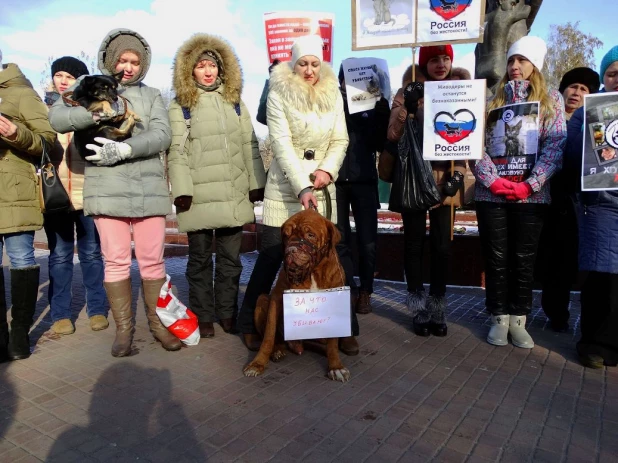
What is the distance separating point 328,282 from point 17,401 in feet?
7.02

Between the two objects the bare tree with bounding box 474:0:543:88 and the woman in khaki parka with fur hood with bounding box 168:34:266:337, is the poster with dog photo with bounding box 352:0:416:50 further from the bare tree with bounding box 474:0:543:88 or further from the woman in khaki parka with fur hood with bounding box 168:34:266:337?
the bare tree with bounding box 474:0:543:88

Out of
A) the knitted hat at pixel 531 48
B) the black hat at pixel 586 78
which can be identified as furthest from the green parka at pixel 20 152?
the black hat at pixel 586 78

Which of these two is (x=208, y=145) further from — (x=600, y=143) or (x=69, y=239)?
(x=600, y=143)

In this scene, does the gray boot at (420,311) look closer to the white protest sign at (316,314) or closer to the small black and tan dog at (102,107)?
the white protest sign at (316,314)

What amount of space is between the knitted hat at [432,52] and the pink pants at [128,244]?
270 cm

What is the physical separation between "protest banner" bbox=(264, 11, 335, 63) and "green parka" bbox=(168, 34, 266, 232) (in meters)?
1.39

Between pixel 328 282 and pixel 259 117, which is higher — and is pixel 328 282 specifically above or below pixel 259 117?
below

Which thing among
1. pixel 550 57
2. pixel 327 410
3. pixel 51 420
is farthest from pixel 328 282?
pixel 550 57

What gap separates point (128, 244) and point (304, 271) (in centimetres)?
157

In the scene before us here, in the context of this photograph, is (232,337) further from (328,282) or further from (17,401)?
(17,401)

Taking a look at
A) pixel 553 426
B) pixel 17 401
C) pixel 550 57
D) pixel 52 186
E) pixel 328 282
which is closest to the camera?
pixel 553 426

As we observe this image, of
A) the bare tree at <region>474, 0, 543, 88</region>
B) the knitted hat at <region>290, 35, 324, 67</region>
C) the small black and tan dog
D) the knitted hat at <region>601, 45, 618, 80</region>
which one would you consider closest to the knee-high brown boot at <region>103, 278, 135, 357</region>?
the small black and tan dog

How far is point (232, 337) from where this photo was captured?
4.29 meters

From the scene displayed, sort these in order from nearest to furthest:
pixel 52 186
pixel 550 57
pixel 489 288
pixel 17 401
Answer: pixel 17 401 → pixel 52 186 → pixel 489 288 → pixel 550 57
